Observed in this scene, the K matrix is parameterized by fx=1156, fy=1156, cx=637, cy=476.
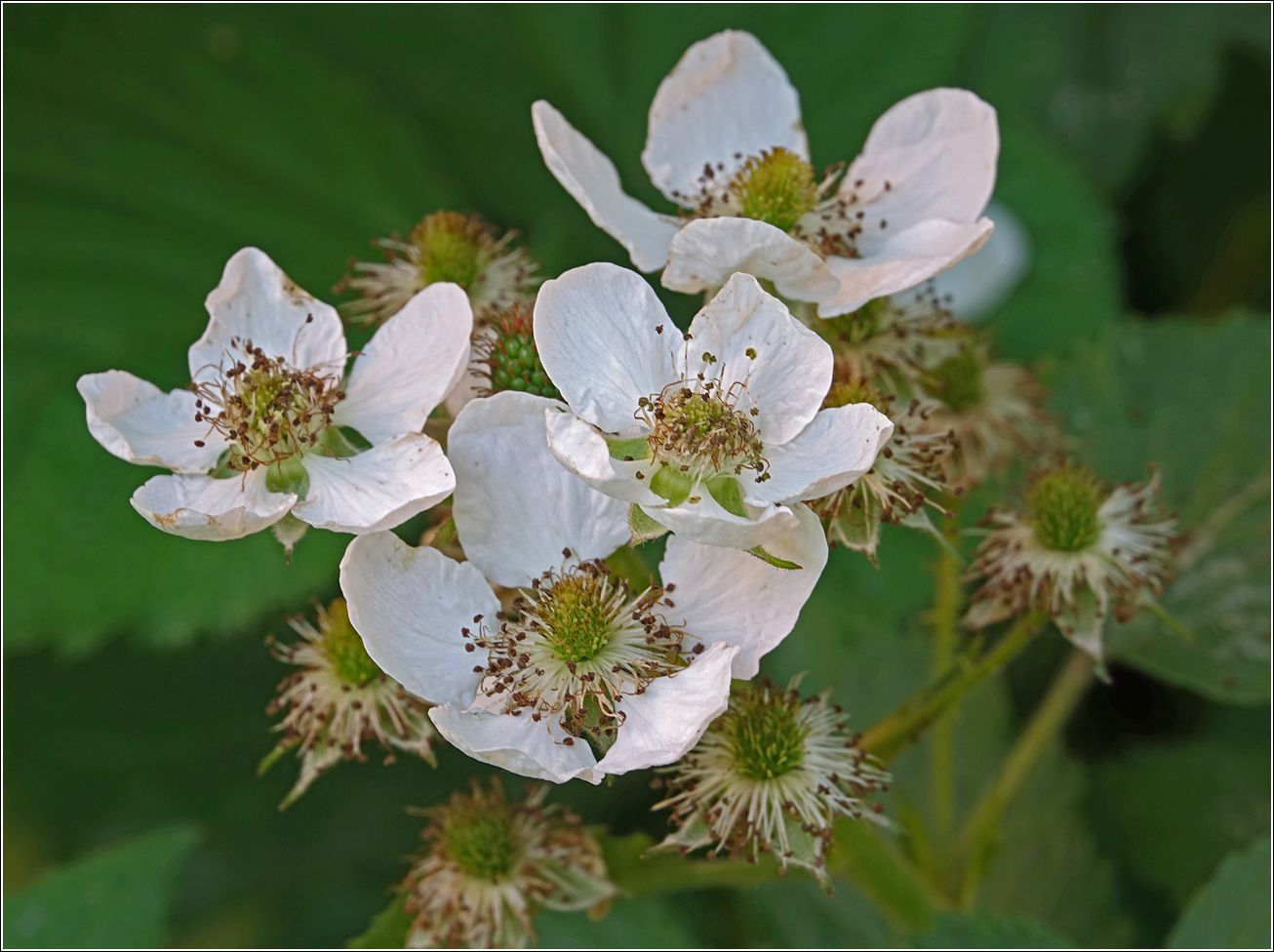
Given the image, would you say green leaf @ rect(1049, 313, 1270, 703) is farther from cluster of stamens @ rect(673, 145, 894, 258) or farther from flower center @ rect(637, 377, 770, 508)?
flower center @ rect(637, 377, 770, 508)

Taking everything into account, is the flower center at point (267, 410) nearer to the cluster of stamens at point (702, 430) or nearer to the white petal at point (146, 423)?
the white petal at point (146, 423)

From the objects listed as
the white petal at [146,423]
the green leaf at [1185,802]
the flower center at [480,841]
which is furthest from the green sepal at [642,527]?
the green leaf at [1185,802]

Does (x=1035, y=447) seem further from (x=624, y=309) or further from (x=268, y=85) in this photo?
(x=268, y=85)

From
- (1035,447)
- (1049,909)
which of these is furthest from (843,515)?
(1049,909)

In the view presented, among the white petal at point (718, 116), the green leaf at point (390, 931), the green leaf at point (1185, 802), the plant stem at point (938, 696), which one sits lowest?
the green leaf at point (1185, 802)

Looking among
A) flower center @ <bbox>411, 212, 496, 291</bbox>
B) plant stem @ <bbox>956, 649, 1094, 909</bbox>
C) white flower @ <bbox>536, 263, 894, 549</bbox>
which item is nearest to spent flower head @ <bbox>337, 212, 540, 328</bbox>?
flower center @ <bbox>411, 212, 496, 291</bbox>

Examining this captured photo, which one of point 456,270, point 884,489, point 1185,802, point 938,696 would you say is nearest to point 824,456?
point 884,489
